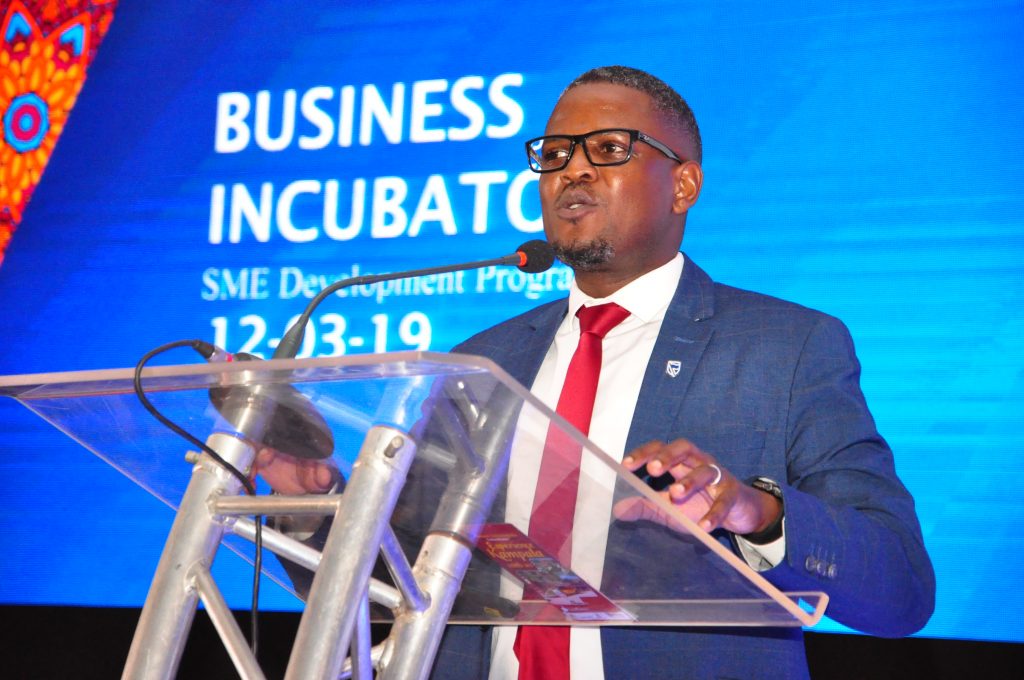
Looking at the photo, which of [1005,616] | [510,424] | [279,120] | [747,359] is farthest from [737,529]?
[279,120]

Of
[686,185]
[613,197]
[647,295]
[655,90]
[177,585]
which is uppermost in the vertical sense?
[655,90]

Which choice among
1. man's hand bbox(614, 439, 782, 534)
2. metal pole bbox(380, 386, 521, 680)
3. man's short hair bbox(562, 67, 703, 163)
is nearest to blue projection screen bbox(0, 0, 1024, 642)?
man's short hair bbox(562, 67, 703, 163)

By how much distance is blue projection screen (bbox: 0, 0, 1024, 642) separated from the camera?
2682 millimetres

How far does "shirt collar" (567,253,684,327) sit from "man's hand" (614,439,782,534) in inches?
37.0

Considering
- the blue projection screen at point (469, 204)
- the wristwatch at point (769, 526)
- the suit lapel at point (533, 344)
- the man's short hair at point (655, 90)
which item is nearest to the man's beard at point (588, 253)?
the suit lapel at point (533, 344)

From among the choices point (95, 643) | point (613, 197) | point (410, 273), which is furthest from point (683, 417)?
point (95, 643)

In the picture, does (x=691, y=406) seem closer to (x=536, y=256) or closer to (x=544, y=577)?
(x=536, y=256)

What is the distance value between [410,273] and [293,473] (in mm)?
327

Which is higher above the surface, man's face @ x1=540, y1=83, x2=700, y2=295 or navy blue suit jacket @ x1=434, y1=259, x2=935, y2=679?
man's face @ x1=540, y1=83, x2=700, y2=295

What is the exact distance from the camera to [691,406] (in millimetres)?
1979

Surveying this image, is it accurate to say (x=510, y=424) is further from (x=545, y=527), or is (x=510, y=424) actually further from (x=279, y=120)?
(x=279, y=120)

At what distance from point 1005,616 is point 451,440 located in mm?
1823

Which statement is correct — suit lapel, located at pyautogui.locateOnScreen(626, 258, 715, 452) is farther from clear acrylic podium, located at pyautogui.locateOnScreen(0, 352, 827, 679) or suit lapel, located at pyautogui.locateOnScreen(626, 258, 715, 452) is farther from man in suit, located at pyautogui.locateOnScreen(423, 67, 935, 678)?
clear acrylic podium, located at pyautogui.locateOnScreen(0, 352, 827, 679)

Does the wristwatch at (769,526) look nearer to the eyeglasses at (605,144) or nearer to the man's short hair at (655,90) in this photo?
the eyeglasses at (605,144)
